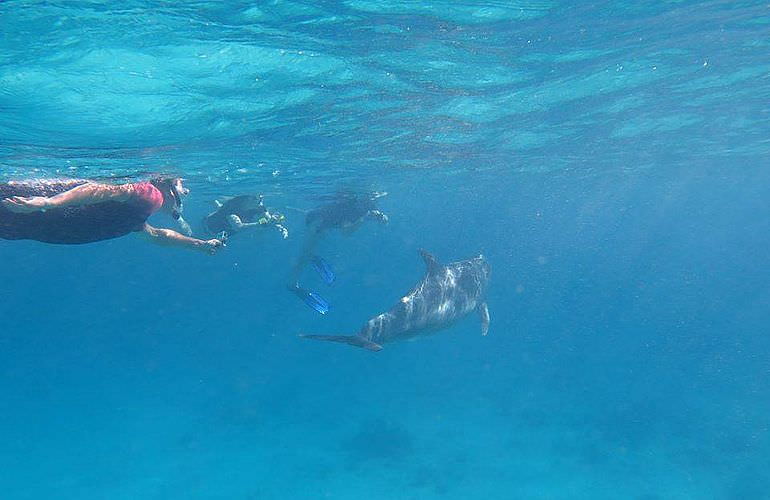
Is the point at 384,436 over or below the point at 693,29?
below

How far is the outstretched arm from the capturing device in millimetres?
5406

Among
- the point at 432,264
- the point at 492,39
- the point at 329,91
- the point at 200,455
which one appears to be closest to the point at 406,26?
Answer: the point at 492,39

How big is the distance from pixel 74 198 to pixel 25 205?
17.7 inches

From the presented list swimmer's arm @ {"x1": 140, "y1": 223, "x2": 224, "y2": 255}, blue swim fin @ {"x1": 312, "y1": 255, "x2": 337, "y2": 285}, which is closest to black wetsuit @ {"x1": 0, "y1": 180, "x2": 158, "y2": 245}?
swimmer's arm @ {"x1": 140, "y1": 223, "x2": 224, "y2": 255}

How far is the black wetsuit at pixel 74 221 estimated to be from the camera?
224 inches

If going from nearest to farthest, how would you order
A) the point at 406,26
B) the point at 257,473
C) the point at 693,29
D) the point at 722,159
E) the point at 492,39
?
the point at 406,26, the point at 492,39, the point at 693,29, the point at 257,473, the point at 722,159

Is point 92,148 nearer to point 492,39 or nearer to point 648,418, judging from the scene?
point 492,39

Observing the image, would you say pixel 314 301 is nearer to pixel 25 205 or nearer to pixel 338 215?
pixel 338 215

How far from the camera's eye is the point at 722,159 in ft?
129

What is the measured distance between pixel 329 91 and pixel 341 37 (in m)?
3.45

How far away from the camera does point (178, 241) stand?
8.11m

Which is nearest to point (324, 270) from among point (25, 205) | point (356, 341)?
point (356, 341)

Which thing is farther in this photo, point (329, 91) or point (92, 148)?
point (92, 148)

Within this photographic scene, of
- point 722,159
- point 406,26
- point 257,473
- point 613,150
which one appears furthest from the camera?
point 722,159
